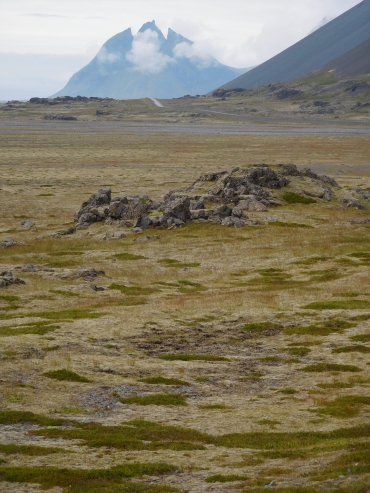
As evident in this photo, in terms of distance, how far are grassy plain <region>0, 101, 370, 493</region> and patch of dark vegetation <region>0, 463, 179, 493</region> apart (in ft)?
0.22

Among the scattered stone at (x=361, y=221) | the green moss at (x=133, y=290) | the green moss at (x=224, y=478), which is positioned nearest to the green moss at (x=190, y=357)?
the green moss at (x=133, y=290)

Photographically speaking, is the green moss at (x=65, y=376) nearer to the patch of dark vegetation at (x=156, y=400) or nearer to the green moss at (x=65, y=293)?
the patch of dark vegetation at (x=156, y=400)

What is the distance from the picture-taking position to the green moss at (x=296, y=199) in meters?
109

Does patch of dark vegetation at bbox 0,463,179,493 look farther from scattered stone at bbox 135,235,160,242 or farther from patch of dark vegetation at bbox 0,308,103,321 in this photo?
scattered stone at bbox 135,235,160,242

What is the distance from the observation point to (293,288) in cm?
6244

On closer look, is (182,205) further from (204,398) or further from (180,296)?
(204,398)

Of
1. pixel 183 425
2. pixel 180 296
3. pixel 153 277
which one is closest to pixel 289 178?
pixel 153 277

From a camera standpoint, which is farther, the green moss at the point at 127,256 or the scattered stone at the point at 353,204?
the scattered stone at the point at 353,204

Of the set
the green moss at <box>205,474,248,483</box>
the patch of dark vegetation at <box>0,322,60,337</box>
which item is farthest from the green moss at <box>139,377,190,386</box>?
the green moss at <box>205,474,248,483</box>

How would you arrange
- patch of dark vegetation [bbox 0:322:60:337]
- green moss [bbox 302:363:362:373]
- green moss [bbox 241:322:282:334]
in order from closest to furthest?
green moss [bbox 302:363:362:373] → patch of dark vegetation [bbox 0:322:60:337] → green moss [bbox 241:322:282:334]

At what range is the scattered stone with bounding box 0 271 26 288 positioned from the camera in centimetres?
5788

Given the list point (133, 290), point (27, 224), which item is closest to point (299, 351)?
point (133, 290)

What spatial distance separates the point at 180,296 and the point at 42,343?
19.8m

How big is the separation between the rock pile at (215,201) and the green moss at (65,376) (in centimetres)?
5520
